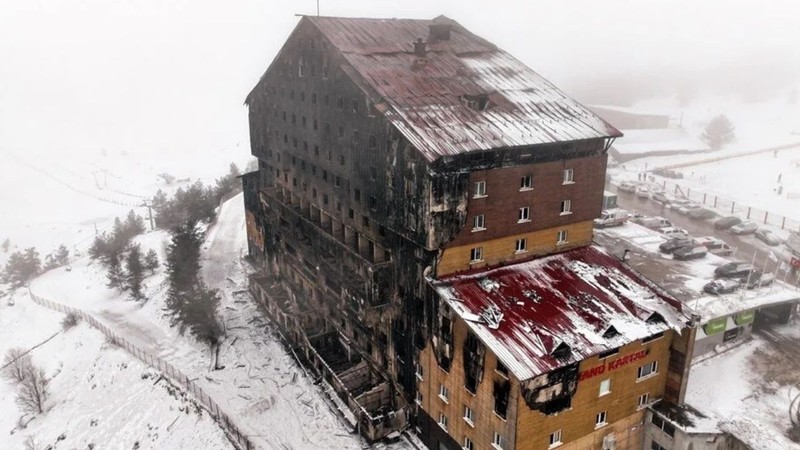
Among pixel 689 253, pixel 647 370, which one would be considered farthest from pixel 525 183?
pixel 689 253

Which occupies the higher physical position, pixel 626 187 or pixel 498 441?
pixel 626 187

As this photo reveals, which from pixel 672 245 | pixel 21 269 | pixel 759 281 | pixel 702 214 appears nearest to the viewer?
pixel 759 281

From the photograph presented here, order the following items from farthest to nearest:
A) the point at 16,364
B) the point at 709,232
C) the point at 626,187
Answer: the point at 626,187 < the point at 709,232 < the point at 16,364

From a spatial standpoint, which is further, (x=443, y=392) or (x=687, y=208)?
(x=687, y=208)

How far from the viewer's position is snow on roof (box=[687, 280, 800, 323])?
43.1 metres

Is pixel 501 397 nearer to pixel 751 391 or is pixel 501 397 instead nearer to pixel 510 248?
pixel 510 248

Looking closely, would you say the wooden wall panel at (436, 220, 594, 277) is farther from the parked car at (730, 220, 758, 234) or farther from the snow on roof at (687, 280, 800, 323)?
the parked car at (730, 220, 758, 234)

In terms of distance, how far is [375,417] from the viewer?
1494 inches

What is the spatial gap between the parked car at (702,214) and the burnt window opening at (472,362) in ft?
180

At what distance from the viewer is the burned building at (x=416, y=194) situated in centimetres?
3234

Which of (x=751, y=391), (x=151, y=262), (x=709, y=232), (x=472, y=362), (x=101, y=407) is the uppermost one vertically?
(x=472, y=362)

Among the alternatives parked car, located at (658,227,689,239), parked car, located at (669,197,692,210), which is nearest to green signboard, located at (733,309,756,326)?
parked car, located at (658,227,689,239)

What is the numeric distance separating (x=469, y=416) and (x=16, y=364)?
4729 centimetres

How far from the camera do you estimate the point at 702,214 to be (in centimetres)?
7300
